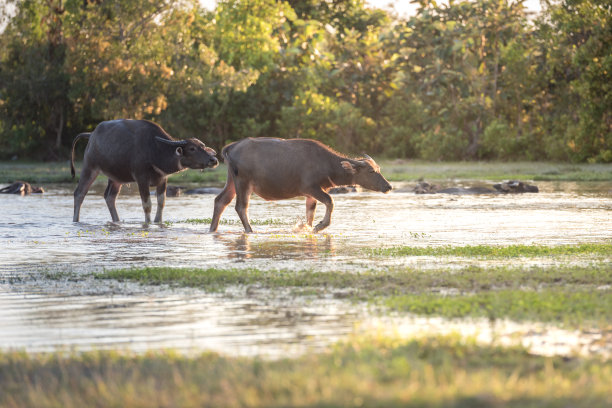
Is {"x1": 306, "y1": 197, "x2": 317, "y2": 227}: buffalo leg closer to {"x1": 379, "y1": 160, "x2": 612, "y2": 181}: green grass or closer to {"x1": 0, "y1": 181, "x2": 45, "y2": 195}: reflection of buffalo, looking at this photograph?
{"x1": 0, "y1": 181, "x2": 45, "y2": 195}: reflection of buffalo

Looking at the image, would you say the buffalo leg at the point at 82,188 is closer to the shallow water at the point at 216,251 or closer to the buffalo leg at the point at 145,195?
the shallow water at the point at 216,251

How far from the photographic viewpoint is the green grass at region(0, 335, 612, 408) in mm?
4484

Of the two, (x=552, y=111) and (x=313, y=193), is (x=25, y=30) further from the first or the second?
(x=313, y=193)

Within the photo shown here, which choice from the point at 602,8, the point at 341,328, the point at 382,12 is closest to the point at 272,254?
the point at 341,328

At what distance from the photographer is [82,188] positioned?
1677 centimetres

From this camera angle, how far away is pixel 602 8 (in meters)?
34.9

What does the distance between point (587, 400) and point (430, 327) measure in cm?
214

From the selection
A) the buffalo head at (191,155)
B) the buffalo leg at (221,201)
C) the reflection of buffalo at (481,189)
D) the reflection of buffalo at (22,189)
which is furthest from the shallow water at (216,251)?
the buffalo head at (191,155)

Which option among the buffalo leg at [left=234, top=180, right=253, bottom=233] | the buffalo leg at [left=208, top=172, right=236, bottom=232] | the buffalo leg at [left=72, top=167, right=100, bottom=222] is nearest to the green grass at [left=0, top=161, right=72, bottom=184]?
the buffalo leg at [left=72, top=167, right=100, bottom=222]

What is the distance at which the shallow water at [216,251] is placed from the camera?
6.57m

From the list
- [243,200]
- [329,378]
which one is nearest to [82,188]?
[243,200]

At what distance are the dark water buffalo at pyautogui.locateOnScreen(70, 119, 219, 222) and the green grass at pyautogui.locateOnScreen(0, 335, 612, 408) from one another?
10.3 m

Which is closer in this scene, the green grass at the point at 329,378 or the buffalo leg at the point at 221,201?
the green grass at the point at 329,378

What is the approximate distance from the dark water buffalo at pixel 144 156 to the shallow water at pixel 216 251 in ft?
2.29
